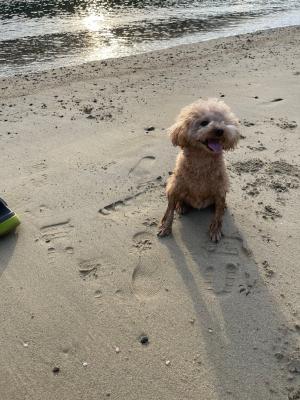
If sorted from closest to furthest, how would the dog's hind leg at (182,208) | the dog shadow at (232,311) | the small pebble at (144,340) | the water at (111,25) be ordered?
the dog shadow at (232,311)
the small pebble at (144,340)
the dog's hind leg at (182,208)
the water at (111,25)

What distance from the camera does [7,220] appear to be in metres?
3.68

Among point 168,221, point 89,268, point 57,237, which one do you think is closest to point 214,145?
point 168,221

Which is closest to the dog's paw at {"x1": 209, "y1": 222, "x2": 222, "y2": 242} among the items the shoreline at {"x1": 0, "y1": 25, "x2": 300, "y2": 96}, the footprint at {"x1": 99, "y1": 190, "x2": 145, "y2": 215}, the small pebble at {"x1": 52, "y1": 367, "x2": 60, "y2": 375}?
the footprint at {"x1": 99, "y1": 190, "x2": 145, "y2": 215}

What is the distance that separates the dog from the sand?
20 centimetres

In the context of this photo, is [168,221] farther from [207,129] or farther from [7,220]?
[7,220]

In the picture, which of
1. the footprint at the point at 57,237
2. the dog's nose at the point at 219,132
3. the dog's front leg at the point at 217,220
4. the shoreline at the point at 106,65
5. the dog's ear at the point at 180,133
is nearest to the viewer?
the dog's nose at the point at 219,132

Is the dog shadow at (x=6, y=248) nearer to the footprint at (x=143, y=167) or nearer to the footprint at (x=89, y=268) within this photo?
the footprint at (x=89, y=268)

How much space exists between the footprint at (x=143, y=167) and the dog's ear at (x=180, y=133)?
1.15 m

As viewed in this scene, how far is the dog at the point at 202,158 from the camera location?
344 cm

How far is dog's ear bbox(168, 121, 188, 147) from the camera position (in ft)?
11.4

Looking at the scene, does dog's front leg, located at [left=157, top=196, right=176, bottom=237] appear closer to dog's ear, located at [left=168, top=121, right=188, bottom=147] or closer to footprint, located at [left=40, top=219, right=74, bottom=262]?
dog's ear, located at [left=168, top=121, right=188, bottom=147]

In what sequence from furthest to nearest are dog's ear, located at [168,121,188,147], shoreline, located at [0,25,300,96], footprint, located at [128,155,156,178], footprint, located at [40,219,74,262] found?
shoreline, located at [0,25,300,96] < footprint, located at [128,155,156,178] < footprint, located at [40,219,74,262] < dog's ear, located at [168,121,188,147]

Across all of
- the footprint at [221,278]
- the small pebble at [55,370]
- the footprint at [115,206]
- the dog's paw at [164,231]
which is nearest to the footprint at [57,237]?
the footprint at [115,206]

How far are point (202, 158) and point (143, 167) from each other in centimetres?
133
